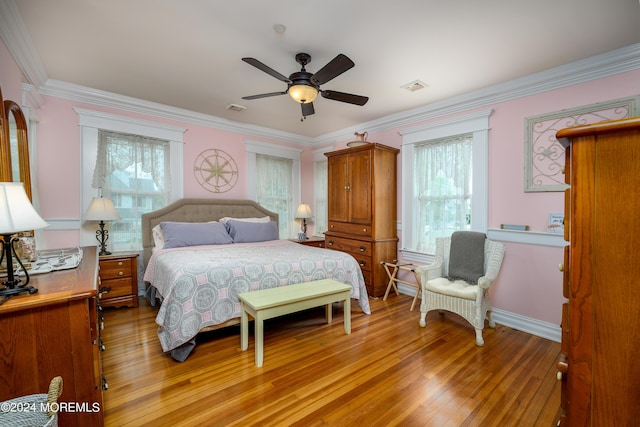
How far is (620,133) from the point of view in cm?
83

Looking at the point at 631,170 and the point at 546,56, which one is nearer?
the point at 631,170

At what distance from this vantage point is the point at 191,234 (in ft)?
11.6

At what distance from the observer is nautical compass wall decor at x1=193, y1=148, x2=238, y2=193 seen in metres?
4.25

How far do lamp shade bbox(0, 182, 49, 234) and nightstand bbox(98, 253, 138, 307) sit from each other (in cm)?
208

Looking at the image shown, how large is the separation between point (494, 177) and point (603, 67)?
1.25 meters

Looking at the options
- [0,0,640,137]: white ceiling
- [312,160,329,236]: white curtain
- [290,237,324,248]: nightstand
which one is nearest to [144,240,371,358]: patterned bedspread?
[290,237,324,248]: nightstand

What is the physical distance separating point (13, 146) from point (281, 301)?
251 cm

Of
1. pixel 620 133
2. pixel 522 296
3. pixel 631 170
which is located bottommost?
pixel 522 296

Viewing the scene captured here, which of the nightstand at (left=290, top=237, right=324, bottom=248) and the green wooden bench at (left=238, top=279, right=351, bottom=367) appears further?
the nightstand at (left=290, top=237, right=324, bottom=248)

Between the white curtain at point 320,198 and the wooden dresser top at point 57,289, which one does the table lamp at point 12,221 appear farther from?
the white curtain at point 320,198

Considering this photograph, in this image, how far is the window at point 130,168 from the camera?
3.41 m

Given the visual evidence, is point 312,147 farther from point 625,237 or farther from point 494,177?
point 625,237

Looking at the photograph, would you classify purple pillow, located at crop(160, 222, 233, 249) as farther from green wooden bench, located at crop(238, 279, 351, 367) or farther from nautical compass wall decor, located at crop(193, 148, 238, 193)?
green wooden bench, located at crop(238, 279, 351, 367)

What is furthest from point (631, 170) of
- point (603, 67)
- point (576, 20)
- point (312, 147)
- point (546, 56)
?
point (312, 147)
